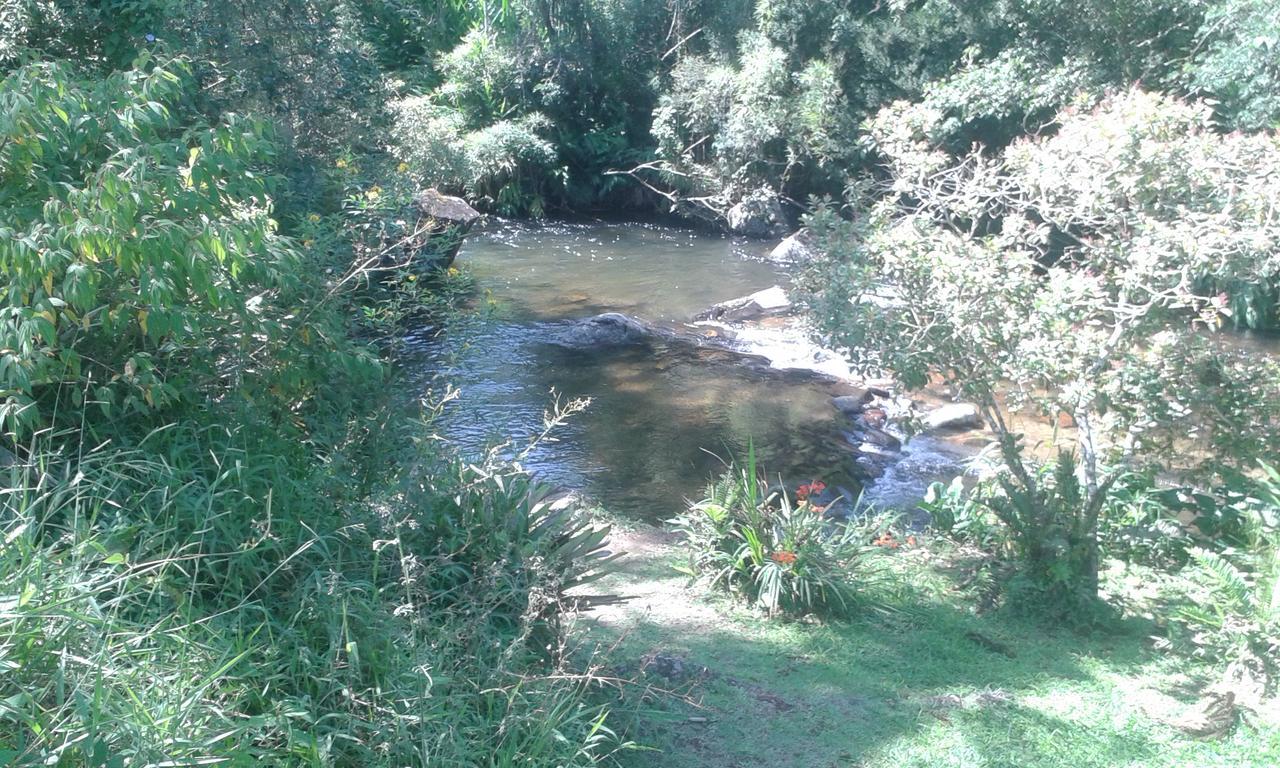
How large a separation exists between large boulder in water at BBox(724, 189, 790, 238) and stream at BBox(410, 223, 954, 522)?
15.1 ft

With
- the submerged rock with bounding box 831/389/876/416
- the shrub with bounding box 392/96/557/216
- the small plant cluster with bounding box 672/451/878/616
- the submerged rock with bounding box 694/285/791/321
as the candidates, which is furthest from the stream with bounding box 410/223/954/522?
the shrub with bounding box 392/96/557/216

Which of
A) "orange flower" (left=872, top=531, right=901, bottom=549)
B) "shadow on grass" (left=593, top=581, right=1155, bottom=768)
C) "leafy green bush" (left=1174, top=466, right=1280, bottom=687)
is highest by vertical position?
"leafy green bush" (left=1174, top=466, right=1280, bottom=687)

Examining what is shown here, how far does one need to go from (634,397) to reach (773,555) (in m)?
6.81

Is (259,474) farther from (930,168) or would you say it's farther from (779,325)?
(779,325)

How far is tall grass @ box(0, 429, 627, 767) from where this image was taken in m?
2.65

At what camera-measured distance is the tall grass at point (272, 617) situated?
8.69ft

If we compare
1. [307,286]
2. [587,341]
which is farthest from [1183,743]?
[587,341]

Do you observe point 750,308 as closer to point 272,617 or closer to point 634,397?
point 634,397

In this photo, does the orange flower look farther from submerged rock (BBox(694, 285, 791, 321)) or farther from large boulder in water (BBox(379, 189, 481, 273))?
submerged rock (BBox(694, 285, 791, 321))

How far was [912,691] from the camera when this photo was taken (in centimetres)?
495

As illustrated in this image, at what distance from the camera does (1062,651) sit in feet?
18.1

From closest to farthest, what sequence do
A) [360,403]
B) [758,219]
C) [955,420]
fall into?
Result: [360,403], [955,420], [758,219]

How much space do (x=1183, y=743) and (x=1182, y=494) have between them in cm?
Result: 306

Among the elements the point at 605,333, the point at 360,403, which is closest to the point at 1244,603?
the point at 360,403
